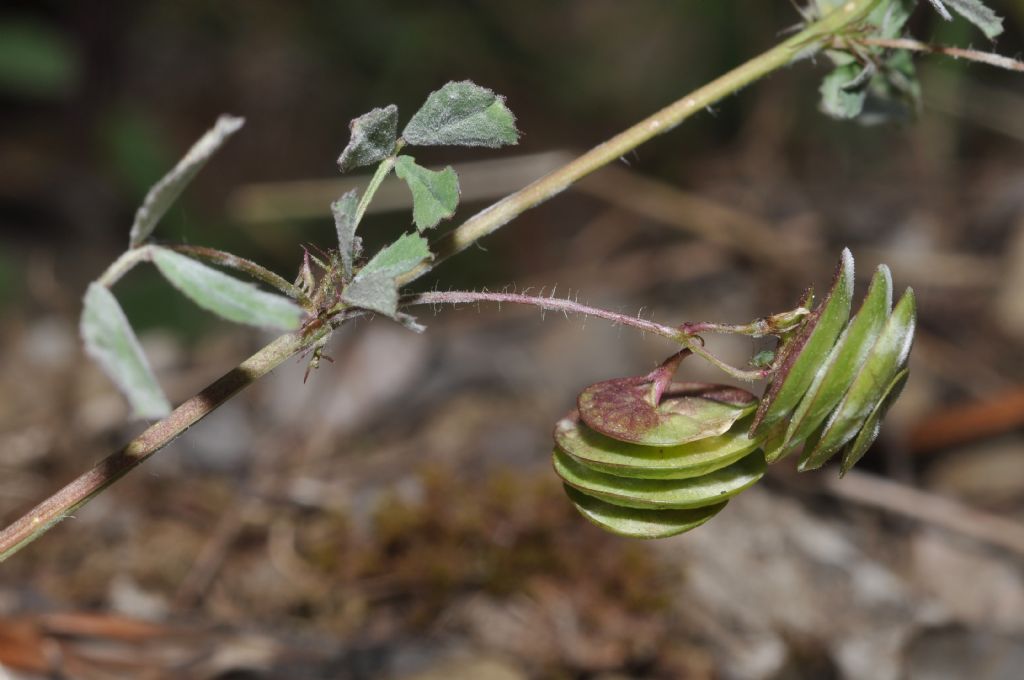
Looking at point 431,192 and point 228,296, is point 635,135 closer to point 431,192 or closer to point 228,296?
point 431,192

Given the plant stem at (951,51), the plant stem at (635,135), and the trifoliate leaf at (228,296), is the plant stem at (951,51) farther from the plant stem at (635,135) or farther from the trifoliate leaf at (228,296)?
the trifoliate leaf at (228,296)

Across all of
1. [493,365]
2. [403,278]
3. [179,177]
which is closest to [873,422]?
[403,278]

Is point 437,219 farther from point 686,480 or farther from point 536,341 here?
point 536,341

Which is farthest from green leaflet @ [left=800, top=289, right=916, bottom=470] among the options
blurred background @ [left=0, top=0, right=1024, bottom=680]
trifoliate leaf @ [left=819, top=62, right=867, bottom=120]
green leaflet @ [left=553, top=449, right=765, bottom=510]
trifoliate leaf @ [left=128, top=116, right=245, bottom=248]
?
blurred background @ [left=0, top=0, right=1024, bottom=680]

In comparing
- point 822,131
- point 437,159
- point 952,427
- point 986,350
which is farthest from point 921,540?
point 437,159

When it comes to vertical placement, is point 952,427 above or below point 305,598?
below

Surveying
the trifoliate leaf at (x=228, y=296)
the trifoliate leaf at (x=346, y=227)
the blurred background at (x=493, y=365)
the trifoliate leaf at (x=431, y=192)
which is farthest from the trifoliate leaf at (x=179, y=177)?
the blurred background at (x=493, y=365)
